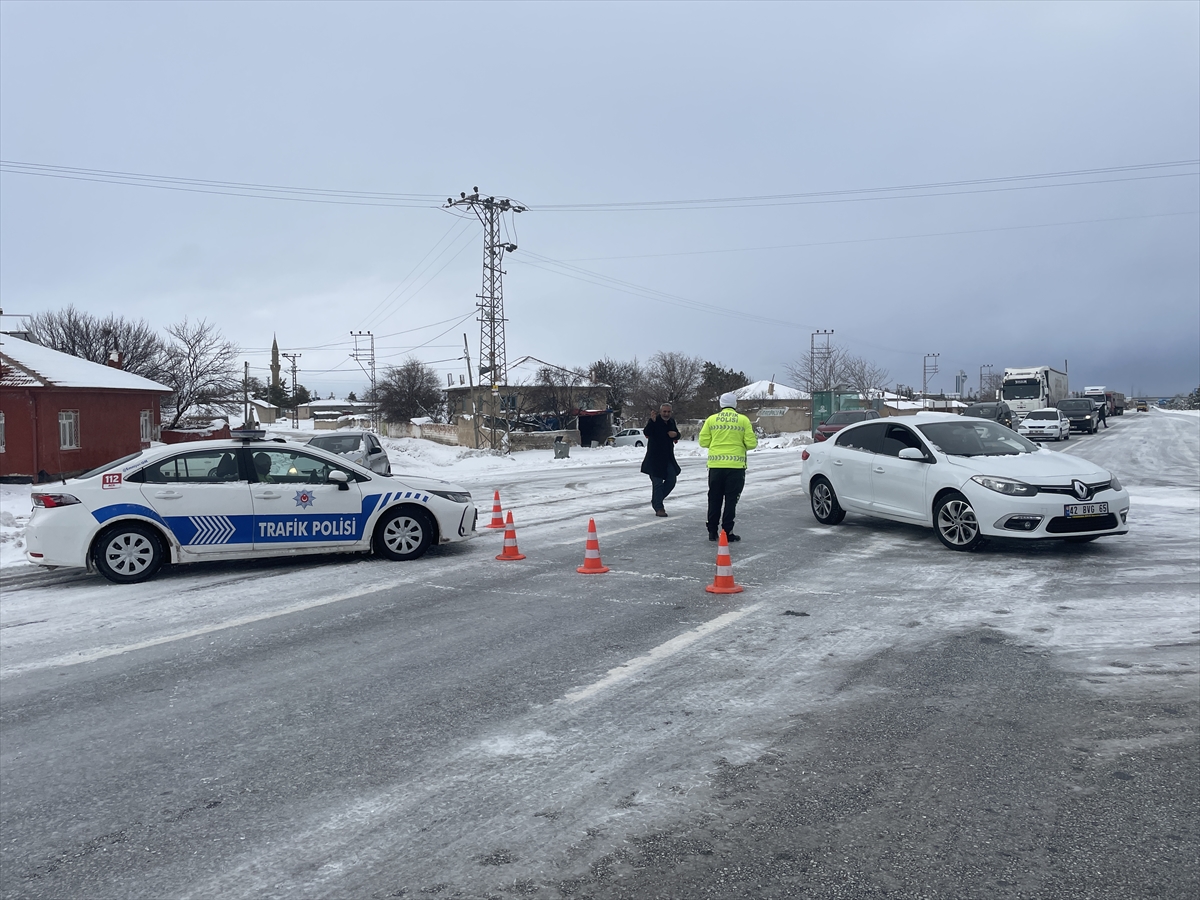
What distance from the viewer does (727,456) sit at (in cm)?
1093

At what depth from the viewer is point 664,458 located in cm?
1402

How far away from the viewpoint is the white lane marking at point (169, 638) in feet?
20.8

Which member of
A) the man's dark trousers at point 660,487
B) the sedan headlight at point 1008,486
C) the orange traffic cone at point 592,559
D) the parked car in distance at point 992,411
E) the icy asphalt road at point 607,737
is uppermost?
the parked car in distance at point 992,411

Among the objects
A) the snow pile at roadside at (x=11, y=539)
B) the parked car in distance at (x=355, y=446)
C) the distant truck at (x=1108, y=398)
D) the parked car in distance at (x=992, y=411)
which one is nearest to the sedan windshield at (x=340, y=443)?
the parked car in distance at (x=355, y=446)

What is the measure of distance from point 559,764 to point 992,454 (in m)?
8.13

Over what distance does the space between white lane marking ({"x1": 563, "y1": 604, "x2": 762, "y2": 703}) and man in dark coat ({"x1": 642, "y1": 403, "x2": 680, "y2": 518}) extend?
6.40 m

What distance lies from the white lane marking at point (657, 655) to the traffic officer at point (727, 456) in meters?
3.49

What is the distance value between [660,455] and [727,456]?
10.2 feet

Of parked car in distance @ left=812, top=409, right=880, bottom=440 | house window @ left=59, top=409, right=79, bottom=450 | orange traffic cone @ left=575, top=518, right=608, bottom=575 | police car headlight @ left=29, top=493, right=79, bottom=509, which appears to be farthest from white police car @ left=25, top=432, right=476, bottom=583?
parked car in distance @ left=812, top=409, right=880, bottom=440

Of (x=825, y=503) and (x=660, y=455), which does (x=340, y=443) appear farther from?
(x=825, y=503)

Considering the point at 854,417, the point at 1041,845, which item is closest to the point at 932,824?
the point at 1041,845

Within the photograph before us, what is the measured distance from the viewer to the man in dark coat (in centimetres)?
1388

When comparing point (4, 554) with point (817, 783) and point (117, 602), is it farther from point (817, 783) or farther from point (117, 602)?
point (817, 783)

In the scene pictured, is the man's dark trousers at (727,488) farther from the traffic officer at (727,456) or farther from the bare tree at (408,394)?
the bare tree at (408,394)
